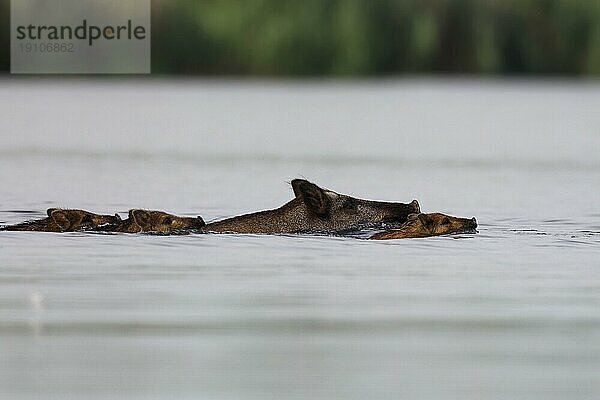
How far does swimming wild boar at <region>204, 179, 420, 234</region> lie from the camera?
1109cm

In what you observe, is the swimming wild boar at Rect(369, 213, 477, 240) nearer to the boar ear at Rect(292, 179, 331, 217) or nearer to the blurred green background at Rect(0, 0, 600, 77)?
the boar ear at Rect(292, 179, 331, 217)

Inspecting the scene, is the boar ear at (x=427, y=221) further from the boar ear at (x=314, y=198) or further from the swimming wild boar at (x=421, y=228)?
the boar ear at (x=314, y=198)

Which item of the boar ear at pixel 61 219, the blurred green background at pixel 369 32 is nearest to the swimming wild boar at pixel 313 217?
the boar ear at pixel 61 219

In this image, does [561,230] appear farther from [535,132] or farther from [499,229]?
[535,132]

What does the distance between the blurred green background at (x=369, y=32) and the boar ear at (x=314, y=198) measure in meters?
24.2

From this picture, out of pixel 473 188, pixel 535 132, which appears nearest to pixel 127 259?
pixel 473 188

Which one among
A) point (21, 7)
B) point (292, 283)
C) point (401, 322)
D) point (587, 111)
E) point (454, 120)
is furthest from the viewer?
point (21, 7)

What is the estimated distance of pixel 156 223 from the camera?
11.1 m

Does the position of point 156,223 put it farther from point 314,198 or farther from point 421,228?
point 421,228

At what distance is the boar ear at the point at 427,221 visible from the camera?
36.0 feet

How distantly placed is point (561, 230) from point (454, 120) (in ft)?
54.3

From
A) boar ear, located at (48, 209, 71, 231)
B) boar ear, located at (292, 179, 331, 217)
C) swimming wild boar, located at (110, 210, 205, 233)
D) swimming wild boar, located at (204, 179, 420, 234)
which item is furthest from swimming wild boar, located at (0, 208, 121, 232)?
boar ear, located at (292, 179, 331, 217)

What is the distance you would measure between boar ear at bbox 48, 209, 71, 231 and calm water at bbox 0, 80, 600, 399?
0.16 m

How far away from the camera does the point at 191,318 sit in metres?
7.60
